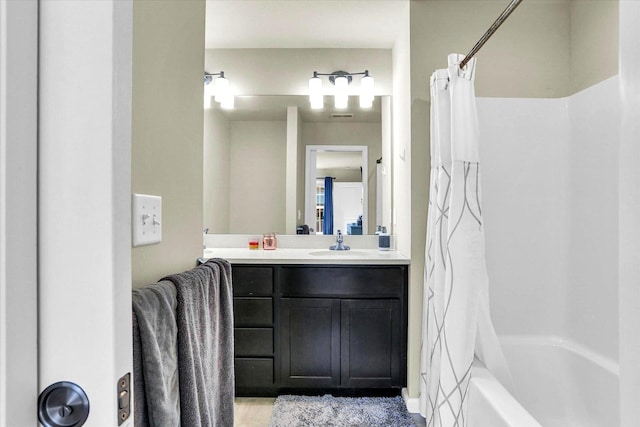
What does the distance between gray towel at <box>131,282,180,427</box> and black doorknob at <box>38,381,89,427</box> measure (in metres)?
0.18

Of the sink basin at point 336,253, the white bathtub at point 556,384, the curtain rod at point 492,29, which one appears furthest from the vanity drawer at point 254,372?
the curtain rod at point 492,29

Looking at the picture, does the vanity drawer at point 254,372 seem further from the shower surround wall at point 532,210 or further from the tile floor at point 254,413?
the shower surround wall at point 532,210

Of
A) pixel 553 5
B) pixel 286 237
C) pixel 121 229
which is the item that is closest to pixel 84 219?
pixel 121 229

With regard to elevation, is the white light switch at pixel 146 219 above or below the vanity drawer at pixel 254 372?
above

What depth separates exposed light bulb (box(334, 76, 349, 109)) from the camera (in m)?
2.94

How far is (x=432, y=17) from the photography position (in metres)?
2.26

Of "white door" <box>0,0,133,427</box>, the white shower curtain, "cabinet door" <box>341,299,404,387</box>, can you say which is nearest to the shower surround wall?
the white shower curtain

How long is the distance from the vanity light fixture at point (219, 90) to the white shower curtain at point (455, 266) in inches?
66.2

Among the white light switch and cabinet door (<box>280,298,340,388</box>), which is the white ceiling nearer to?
cabinet door (<box>280,298,340,388</box>)

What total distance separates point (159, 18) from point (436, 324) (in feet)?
5.54

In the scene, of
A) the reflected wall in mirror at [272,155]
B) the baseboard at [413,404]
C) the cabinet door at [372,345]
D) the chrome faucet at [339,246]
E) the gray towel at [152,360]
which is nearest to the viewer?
the gray towel at [152,360]

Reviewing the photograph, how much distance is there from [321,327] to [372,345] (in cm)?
33

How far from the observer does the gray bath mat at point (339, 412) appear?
209 centimetres

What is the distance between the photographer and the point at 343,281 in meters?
2.35
